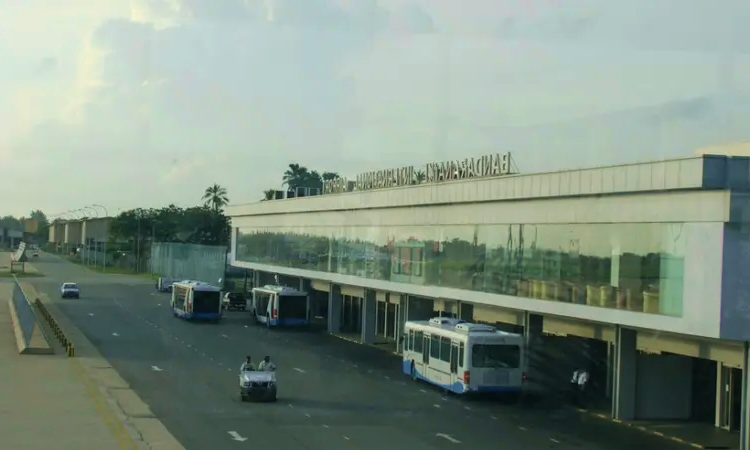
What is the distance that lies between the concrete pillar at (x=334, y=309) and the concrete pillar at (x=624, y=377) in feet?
98.3

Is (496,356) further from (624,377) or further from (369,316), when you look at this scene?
(369,316)

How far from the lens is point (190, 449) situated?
817 inches

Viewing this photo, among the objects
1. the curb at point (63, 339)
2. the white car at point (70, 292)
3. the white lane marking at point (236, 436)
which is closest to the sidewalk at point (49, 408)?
the curb at point (63, 339)

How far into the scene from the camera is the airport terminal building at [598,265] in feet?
79.8

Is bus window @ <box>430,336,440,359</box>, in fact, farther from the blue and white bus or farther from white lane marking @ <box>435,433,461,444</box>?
the blue and white bus

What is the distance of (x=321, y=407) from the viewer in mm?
28297

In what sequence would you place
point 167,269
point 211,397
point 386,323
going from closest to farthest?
point 211,397 → point 386,323 → point 167,269

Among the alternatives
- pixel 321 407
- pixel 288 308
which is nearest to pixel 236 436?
pixel 321 407

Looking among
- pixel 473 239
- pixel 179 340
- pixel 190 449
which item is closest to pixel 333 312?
pixel 179 340

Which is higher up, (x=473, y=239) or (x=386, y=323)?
(x=473, y=239)

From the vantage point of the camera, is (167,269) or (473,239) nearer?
(473,239)

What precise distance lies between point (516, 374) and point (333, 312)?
1095 inches

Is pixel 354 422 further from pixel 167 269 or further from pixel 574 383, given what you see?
pixel 167 269

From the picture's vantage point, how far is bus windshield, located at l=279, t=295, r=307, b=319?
57.9 m
